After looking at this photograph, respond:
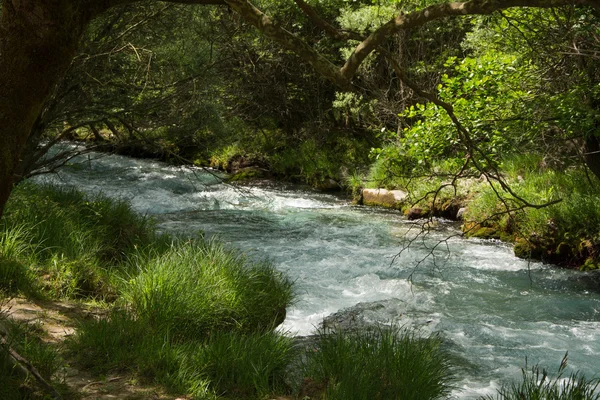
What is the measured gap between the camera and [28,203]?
6.85 metres

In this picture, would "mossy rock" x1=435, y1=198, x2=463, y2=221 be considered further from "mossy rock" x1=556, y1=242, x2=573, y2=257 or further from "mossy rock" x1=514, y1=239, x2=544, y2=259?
"mossy rock" x1=556, y1=242, x2=573, y2=257

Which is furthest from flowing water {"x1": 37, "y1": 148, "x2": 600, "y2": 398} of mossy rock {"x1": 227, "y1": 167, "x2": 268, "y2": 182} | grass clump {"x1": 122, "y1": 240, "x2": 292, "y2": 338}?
mossy rock {"x1": 227, "y1": 167, "x2": 268, "y2": 182}

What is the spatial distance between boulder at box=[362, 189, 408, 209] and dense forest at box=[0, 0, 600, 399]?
9 cm

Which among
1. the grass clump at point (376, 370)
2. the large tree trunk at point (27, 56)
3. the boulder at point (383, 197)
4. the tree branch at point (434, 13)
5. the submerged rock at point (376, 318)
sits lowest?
the submerged rock at point (376, 318)

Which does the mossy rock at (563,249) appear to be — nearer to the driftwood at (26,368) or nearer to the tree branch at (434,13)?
the tree branch at (434,13)

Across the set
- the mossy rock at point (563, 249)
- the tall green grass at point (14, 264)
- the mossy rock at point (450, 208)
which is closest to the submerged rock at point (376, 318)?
the tall green grass at point (14, 264)

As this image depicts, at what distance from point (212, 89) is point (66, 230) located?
3.79 metres

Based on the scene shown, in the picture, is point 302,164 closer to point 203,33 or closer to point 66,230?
point 203,33

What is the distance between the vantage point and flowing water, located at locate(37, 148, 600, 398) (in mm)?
6497

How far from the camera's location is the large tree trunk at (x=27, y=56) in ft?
8.78

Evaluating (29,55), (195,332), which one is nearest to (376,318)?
(195,332)

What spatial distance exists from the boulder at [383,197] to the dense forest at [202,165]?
0.09 metres

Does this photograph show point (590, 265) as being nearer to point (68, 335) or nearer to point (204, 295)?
point (204, 295)

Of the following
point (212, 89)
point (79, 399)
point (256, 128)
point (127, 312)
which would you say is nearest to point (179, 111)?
point (212, 89)
